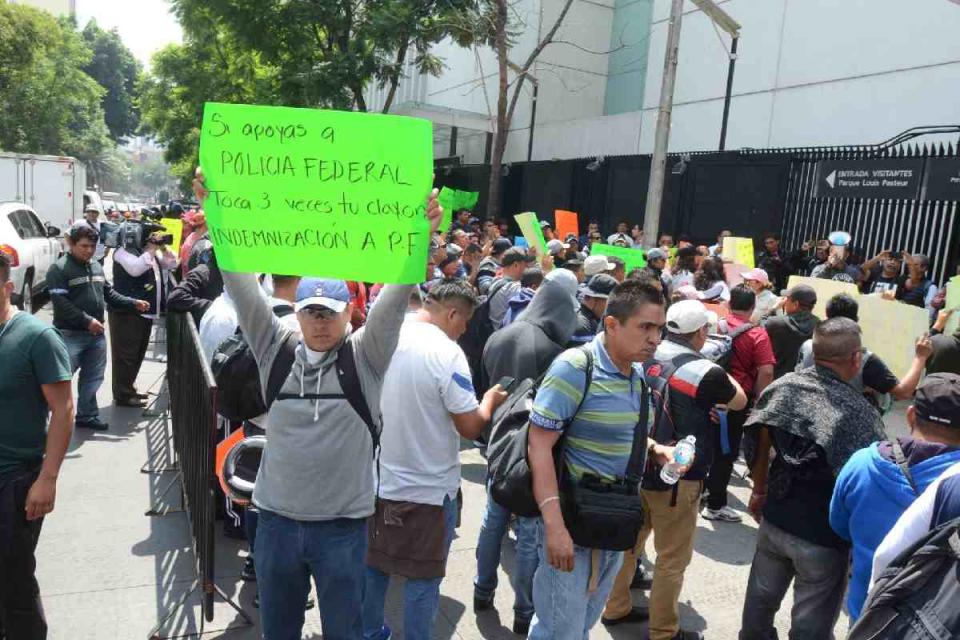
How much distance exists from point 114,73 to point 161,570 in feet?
257

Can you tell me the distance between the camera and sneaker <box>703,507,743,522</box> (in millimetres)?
5754

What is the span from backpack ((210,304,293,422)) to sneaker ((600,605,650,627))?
224cm

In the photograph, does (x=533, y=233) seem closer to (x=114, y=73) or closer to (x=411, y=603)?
(x=411, y=603)

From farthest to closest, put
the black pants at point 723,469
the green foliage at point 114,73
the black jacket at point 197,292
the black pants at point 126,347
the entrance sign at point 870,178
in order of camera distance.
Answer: the green foliage at point 114,73, the entrance sign at point 870,178, the black pants at point 126,347, the black jacket at point 197,292, the black pants at point 723,469

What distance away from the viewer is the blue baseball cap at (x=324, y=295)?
2.63 m

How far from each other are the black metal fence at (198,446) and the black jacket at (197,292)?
447 mm

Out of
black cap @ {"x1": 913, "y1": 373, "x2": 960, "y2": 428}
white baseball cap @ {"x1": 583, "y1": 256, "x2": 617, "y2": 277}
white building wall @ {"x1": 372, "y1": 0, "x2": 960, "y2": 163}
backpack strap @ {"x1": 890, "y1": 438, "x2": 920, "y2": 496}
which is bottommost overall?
backpack strap @ {"x1": 890, "y1": 438, "x2": 920, "y2": 496}

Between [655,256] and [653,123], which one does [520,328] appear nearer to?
[655,256]

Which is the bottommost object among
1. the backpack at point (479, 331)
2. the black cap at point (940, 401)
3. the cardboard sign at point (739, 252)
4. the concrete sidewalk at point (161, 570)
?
the concrete sidewalk at point (161, 570)

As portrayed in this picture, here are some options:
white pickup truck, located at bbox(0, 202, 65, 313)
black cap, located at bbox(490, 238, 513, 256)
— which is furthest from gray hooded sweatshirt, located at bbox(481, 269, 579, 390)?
white pickup truck, located at bbox(0, 202, 65, 313)

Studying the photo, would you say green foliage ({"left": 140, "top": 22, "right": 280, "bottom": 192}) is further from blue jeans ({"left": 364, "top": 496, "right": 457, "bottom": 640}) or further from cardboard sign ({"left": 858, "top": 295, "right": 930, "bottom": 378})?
blue jeans ({"left": 364, "top": 496, "right": 457, "bottom": 640})

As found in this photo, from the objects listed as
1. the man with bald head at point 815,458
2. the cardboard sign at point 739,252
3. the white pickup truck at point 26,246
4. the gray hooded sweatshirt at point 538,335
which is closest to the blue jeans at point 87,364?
the gray hooded sweatshirt at point 538,335

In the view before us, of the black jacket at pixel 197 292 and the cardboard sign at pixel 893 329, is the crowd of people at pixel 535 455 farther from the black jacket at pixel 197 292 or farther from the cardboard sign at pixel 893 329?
the black jacket at pixel 197 292

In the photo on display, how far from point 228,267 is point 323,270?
343 mm
